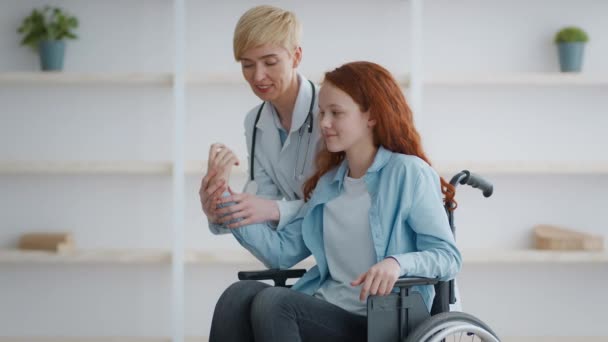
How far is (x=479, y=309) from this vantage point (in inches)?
161

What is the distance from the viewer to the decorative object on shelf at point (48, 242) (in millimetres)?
3795

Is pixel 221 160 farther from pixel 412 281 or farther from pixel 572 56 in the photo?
pixel 572 56

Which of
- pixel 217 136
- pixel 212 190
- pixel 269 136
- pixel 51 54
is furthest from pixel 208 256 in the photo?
pixel 212 190

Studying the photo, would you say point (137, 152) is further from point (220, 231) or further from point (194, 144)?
point (220, 231)

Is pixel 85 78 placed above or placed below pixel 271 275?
above

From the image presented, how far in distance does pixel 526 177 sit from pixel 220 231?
7.24 feet

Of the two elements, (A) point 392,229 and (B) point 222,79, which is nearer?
(A) point 392,229

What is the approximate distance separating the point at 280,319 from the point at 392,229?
336 millimetres

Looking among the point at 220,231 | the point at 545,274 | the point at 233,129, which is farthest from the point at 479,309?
the point at 220,231

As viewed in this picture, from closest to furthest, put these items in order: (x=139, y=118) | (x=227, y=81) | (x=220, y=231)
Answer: (x=220, y=231), (x=227, y=81), (x=139, y=118)

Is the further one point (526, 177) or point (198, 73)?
point (526, 177)

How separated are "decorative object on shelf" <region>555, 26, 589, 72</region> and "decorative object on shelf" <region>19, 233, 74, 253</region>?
2223 millimetres

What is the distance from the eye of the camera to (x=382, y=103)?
2.09 metres

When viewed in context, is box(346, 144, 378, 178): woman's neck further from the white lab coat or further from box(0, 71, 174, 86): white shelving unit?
box(0, 71, 174, 86): white shelving unit
